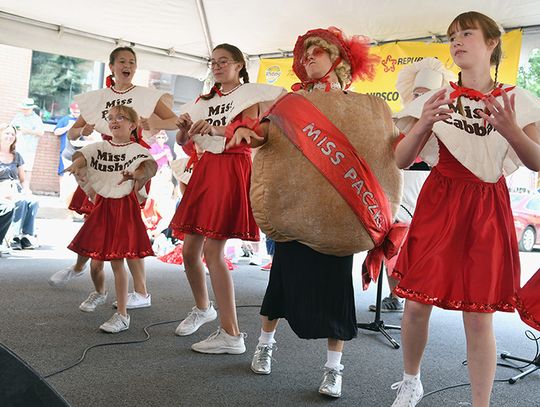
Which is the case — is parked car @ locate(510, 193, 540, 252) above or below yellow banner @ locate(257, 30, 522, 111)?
below

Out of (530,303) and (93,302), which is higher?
(530,303)

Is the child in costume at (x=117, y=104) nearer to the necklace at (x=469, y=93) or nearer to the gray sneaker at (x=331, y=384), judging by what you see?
the gray sneaker at (x=331, y=384)

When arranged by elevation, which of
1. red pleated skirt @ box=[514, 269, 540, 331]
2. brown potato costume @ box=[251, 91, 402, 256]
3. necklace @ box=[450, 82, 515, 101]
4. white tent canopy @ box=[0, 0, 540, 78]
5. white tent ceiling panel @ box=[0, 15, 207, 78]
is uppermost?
white tent canopy @ box=[0, 0, 540, 78]

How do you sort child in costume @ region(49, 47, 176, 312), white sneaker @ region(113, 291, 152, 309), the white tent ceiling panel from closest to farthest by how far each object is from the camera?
child in costume @ region(49, 47, 176, 312) < white sneaker @ region(113, 291, 152, 309) < the white tent ceiling panel

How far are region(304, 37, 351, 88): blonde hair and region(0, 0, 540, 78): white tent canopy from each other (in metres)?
2.27

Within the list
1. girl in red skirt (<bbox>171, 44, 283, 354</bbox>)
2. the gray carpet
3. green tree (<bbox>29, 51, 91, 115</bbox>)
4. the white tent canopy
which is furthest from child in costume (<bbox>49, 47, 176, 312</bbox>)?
green tree (<bbox>29, 51, 91, 115</bbox>)

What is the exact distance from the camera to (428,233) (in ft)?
6.33

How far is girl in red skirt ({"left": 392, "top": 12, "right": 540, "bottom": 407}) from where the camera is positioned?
71.7 inches

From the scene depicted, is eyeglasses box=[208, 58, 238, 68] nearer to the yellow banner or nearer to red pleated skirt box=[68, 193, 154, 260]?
red pleated skirt box=[68, 193, 154, 260]

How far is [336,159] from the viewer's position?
7.01ft

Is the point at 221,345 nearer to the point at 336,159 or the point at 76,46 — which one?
the point at 336,159

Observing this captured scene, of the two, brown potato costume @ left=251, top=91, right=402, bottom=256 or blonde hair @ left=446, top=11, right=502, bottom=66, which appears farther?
brown potato costume @ left=251, top=91, right=402, bottom=256

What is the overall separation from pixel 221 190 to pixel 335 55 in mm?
919

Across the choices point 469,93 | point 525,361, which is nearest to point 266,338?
point 469,93
